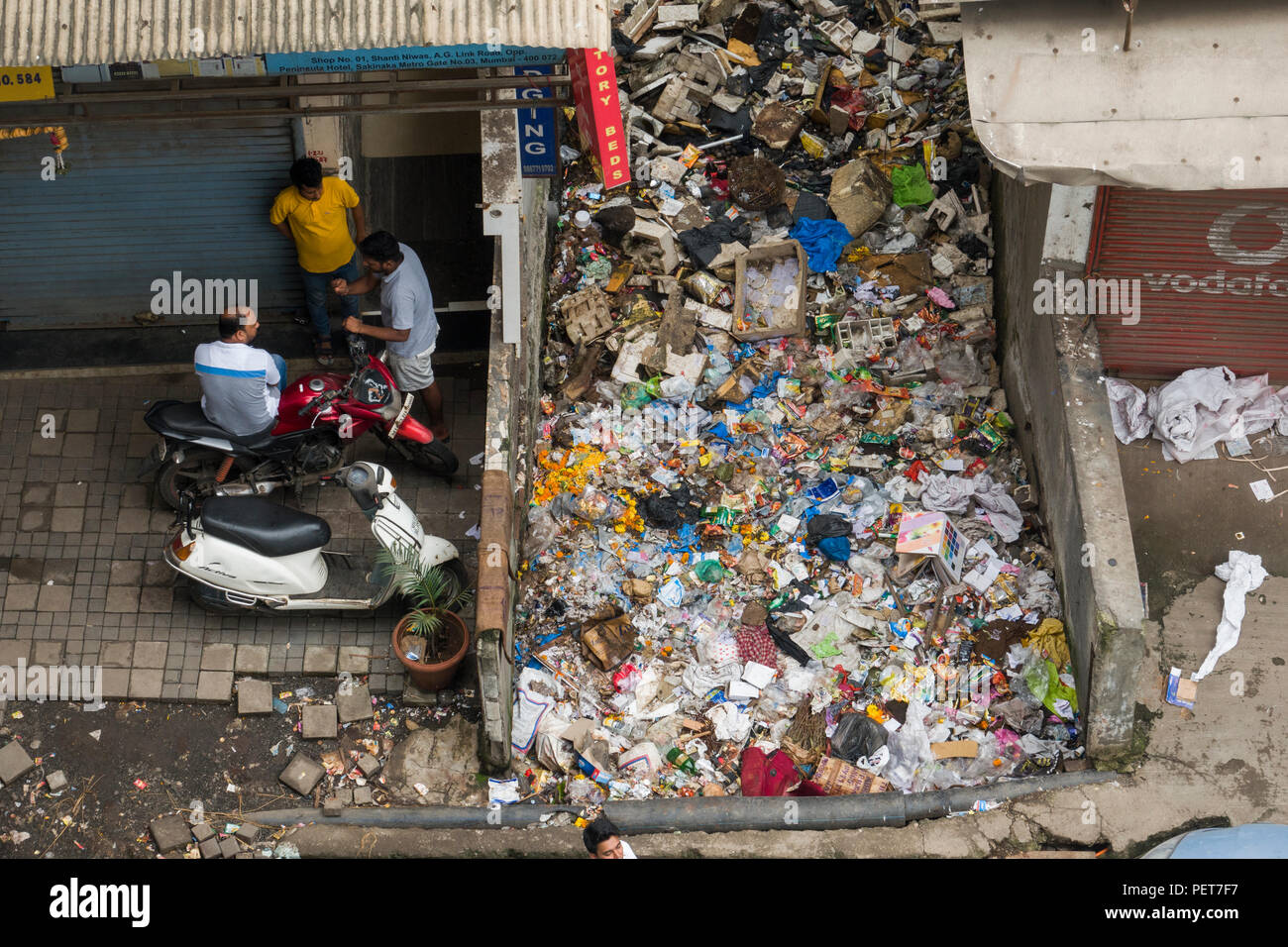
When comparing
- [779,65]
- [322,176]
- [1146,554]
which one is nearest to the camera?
[1146,554]

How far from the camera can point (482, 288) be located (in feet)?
30.1

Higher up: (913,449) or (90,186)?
(90,186)

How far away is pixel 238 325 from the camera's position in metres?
7.30

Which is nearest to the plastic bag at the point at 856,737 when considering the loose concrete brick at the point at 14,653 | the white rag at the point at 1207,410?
the white rag at the point at 1207,410

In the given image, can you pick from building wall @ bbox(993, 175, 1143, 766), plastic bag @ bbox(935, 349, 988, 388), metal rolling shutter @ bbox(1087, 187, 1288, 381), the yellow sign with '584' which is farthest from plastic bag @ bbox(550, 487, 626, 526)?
the yellow sign with '584'

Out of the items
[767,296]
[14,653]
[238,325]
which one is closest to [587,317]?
[767,296]

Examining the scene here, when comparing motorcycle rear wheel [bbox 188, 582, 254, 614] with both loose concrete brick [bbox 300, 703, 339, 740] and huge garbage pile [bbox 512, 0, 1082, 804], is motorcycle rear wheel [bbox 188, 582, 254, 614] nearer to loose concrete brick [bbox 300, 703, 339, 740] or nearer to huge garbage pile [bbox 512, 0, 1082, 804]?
loose concrete brick [bbox 300, 703, 339, 740]

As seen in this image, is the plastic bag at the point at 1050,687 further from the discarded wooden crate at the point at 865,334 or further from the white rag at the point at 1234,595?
the discarded wooden crate at the point at 865,334

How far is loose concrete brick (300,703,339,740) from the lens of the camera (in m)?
7.32

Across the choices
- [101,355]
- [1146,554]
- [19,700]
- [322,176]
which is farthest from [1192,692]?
[101,355]

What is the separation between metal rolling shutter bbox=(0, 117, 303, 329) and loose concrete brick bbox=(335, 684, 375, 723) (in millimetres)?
2981

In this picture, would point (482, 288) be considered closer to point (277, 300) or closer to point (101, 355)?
point (277, 300)

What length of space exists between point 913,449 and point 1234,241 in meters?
2.21
